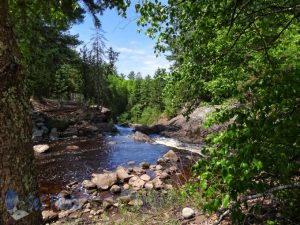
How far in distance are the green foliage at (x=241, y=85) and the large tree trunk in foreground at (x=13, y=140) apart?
1.21m

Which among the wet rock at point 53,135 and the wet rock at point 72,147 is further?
the wet rock at point 53,135

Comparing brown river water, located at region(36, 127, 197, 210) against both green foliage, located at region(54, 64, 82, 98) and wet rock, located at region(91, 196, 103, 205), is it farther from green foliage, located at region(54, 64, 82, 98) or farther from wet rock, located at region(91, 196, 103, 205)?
green foliage, located at region(54, 64, 82, 98)

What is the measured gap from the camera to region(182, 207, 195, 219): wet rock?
226 inches

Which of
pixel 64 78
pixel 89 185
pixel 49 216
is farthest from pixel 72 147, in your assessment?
pixel 64 78

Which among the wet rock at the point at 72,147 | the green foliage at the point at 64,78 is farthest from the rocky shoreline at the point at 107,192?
the green foliage at the point at 64,78

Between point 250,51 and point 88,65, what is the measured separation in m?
35.7

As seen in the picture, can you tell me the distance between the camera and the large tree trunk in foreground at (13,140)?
188 centimetres

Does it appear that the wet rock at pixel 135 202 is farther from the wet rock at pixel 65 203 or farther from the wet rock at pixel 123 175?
the wet rock at pixel 123 175

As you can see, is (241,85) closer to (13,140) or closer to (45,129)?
(13,140)

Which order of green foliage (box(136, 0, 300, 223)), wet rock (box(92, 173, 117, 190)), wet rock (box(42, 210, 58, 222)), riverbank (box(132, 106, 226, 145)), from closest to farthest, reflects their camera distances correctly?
green foliage (box(136, 0, 300, 223))
wet rock (box(42, 210, 58, 222))
wet rock (box(92, 173, 117, 190))
riverbank (box(132, 106, 226, 145))

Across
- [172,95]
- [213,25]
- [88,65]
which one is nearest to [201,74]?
[213,25]

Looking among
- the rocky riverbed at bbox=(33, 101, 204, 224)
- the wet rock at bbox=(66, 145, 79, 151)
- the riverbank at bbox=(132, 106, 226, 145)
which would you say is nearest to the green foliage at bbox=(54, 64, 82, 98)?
the rocky riverbed at bbox=(33, 101, 204, 224)

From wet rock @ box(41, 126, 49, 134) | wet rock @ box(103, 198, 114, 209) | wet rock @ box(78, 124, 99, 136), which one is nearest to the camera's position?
wet rock @ box(103, 198, 114, 209)

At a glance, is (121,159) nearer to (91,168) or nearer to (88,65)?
(91,168)
